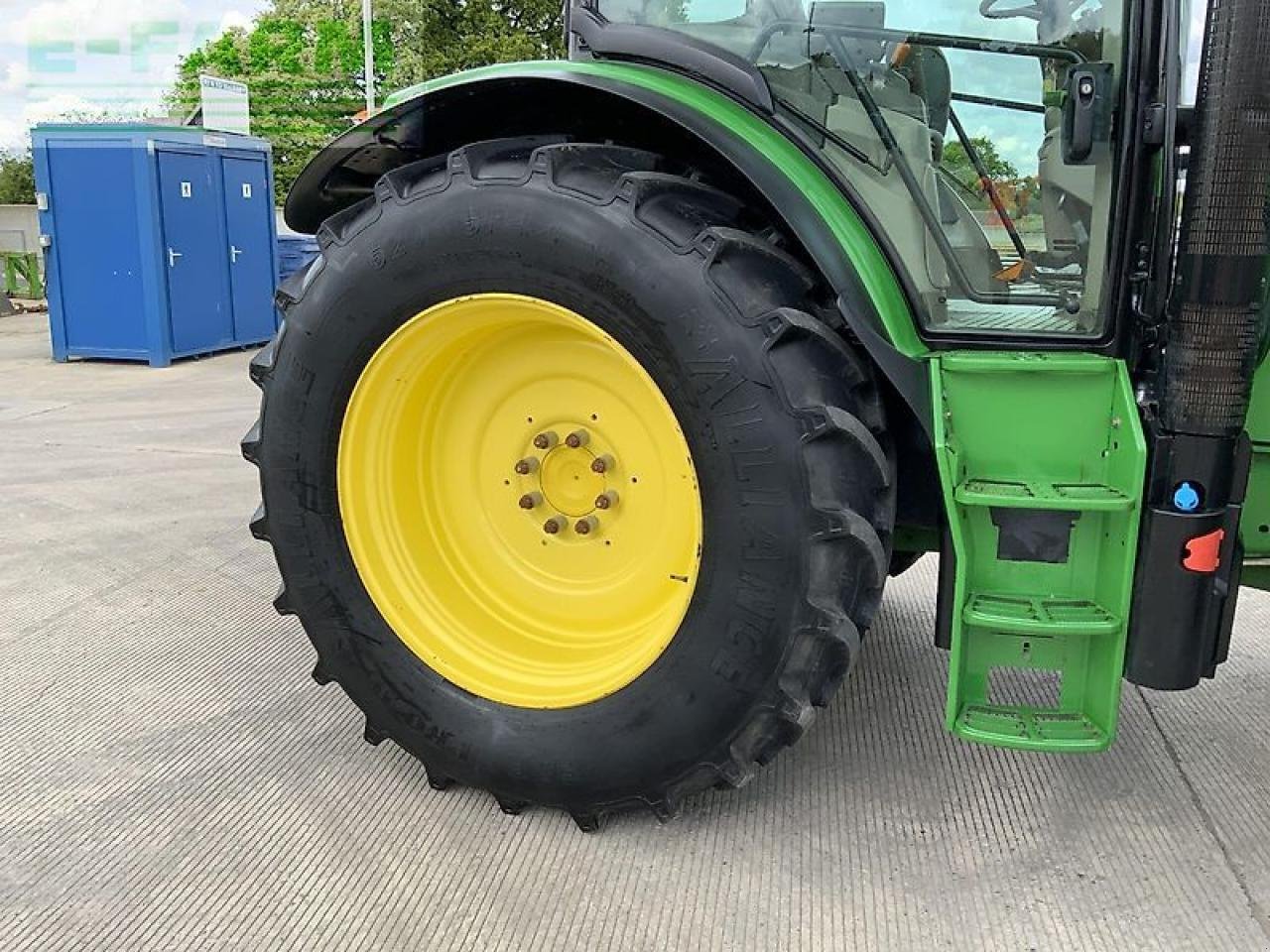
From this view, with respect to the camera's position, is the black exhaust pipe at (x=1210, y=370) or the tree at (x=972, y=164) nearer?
the black exhaust pipe at (x=1210, y=370)

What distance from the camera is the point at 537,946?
200 centimetres

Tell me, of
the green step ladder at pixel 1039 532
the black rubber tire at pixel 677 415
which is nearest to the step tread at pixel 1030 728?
the green step ladder at pixel 1039 532

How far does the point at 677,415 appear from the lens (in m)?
2.11

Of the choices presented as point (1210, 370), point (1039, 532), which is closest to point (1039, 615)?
point (1039, 532)

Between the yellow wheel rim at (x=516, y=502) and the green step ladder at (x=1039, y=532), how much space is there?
515 mm

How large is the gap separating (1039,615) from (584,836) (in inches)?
38.8

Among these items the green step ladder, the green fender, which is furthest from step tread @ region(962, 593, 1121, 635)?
the green fender

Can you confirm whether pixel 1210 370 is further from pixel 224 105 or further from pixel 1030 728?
pixel 224 105

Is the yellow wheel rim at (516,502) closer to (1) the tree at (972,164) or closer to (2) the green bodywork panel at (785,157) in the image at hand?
(2) the green bodywork panel at (785,157)

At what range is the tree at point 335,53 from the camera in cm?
2442

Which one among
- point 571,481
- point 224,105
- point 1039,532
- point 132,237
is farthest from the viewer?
point 224,105

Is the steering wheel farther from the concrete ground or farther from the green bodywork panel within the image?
the concrete ground

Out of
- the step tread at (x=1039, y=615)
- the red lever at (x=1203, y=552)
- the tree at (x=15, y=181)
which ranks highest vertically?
the red lever at (x=1203, y=552)

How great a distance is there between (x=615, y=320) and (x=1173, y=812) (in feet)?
5.05
